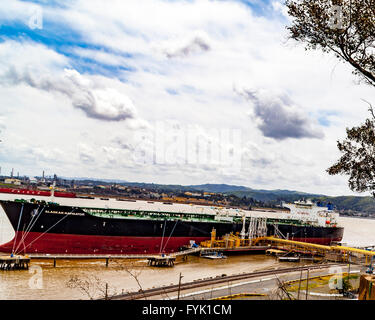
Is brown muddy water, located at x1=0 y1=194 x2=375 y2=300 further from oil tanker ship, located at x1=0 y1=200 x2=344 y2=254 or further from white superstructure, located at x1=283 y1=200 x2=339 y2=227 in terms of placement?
white superstructure, located at x1=283 y1=200 x2=339 y2=227

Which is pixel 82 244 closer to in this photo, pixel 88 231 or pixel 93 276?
pixel 88 231

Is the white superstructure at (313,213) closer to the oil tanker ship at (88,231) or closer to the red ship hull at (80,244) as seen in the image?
the oil tanker ship at (88,231)

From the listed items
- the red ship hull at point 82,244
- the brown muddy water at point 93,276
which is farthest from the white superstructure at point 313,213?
the red ship hull at point 82,244

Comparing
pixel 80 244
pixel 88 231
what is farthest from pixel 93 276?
pixel 88 231

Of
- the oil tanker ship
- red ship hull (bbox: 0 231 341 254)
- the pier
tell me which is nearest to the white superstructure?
the oil tanker ship

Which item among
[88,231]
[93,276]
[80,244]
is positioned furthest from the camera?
[88,231]
